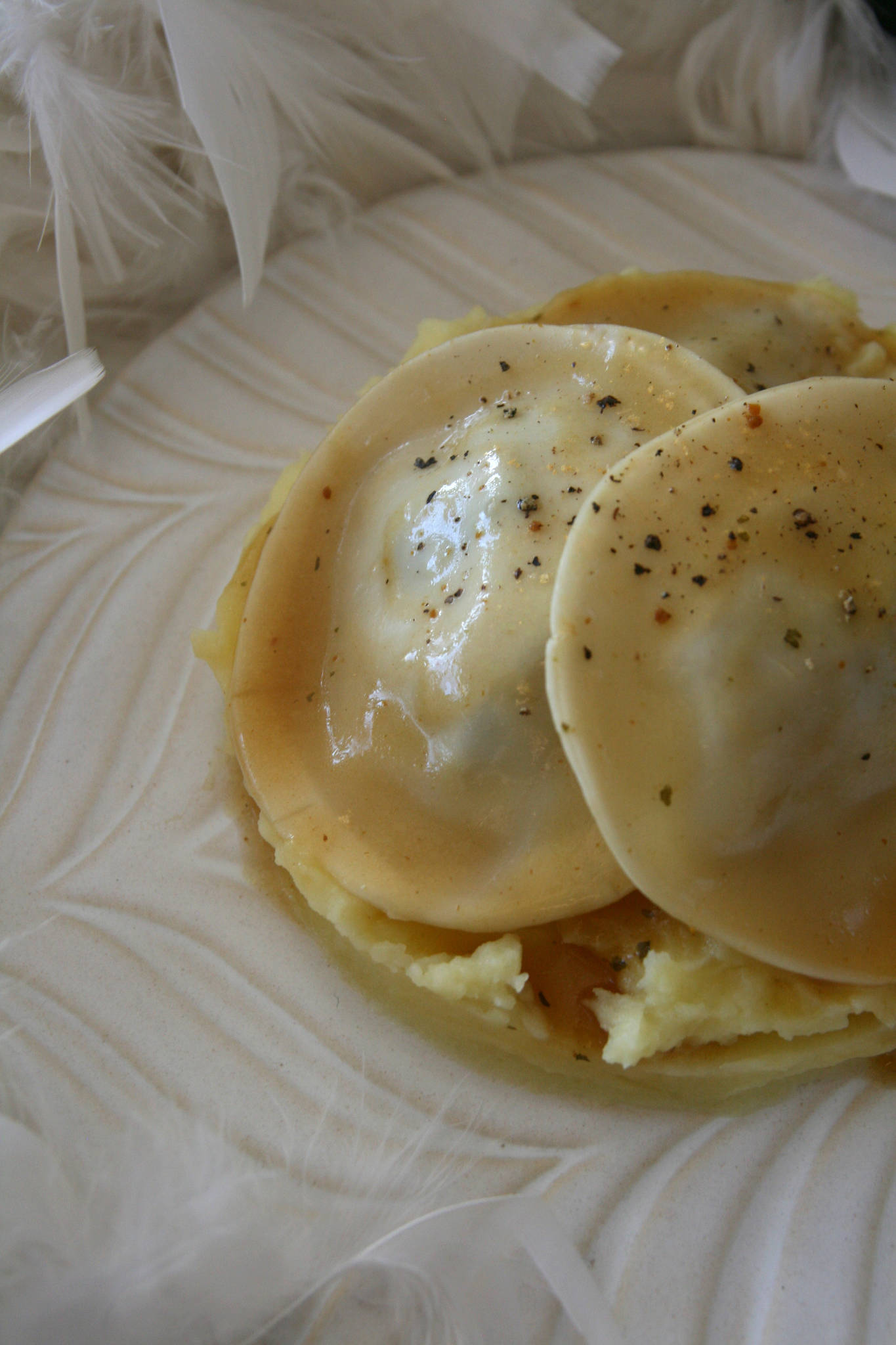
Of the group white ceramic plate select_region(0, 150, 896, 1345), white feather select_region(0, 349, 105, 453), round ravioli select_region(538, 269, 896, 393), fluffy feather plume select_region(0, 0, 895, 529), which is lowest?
white ceramic plate select_region(0, 150, 896, 1345)

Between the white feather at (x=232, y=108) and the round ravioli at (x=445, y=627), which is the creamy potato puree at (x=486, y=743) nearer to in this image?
the round ravioli at (x=445, y=627)

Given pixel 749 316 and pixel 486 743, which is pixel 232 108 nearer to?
pixel 749 316

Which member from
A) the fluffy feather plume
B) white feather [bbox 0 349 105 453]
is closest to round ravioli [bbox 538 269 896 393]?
the fluffy feather plume

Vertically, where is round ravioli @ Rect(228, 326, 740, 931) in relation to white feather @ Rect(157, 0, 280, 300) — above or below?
below

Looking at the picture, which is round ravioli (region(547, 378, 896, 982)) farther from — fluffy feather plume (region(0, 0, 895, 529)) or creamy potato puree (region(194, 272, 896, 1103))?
fluffy feather plume (region(0, 0, 895, 529))

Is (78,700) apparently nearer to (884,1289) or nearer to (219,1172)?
(219,1172)

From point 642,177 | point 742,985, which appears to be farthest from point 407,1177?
point 642,177

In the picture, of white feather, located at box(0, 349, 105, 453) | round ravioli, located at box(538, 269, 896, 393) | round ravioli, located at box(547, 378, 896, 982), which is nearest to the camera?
round ravioli, located at box(547, 378, 896, 982)

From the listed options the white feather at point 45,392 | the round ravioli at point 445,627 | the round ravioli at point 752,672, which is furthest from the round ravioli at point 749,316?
the white feather at point 45,392
